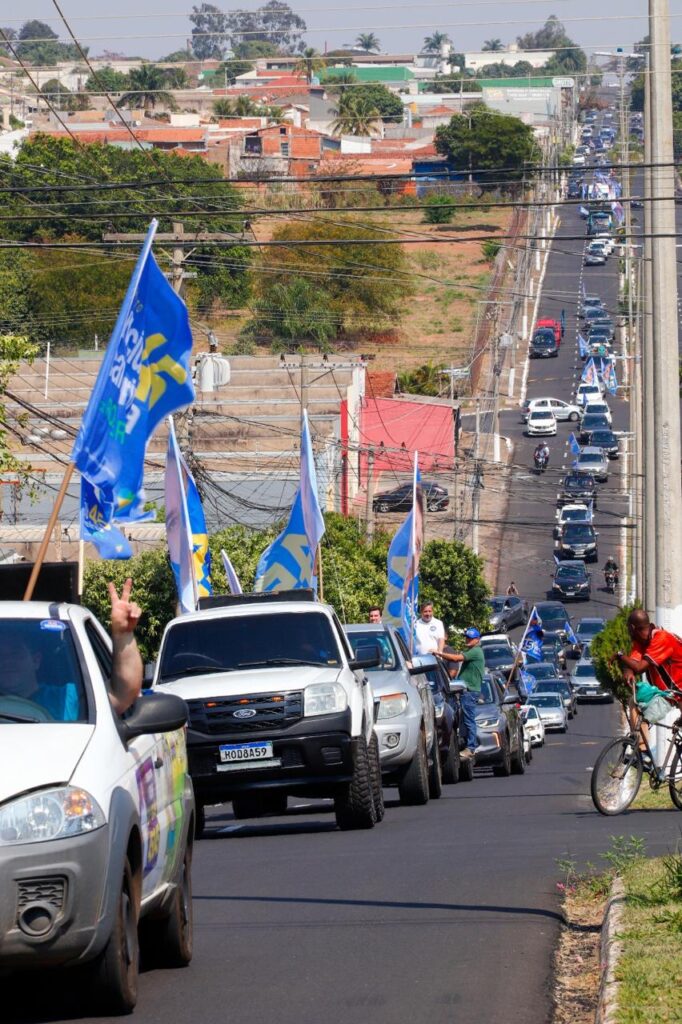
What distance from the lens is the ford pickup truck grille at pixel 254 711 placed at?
13.6m

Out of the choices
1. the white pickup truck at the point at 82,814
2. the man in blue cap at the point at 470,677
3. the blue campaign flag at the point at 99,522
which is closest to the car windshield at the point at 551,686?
the man in blue cap at the point at 470,677

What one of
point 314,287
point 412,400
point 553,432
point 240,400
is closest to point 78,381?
point 240,400

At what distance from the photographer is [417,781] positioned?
16.4 m

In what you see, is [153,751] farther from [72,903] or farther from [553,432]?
[553,432]

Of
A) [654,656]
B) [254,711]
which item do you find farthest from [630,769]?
[254,711]

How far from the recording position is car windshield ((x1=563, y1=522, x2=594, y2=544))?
69875mm

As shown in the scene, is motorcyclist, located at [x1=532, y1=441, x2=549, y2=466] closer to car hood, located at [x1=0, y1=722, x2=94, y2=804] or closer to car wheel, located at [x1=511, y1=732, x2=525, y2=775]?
car wheel, located at [x1=511, y1=732, x2=525, y2=775]

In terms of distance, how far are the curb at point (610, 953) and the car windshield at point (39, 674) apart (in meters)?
2.14

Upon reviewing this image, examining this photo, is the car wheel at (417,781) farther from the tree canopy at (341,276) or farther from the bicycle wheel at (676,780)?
the tree canopy at (341,276)

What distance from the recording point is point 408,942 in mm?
8094

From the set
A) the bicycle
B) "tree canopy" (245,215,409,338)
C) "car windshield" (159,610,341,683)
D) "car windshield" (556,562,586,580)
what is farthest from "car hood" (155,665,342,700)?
"tree canopy" (245,215,409,338)

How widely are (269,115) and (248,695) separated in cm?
18951

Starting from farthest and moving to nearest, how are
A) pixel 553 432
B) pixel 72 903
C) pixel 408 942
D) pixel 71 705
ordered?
pixel 553 432 < pixel 408 942 < pixel 71 705 < pixel 72 903

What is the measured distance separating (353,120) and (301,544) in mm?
171214
